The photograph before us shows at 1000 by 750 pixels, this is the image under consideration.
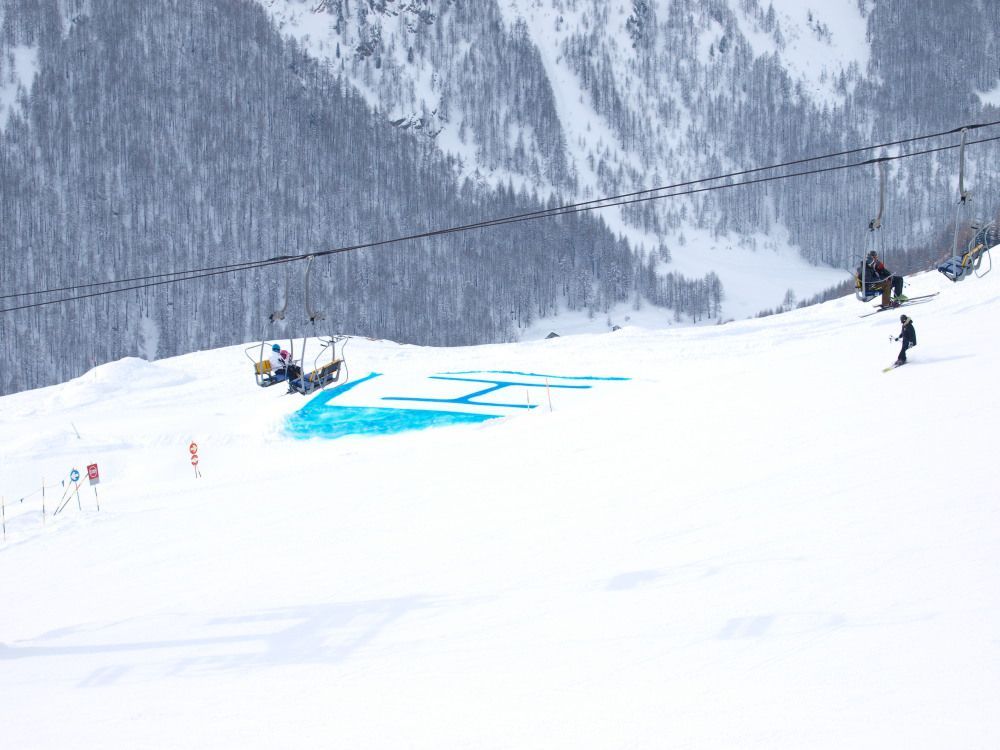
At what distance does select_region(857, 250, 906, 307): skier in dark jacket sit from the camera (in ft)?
58.4

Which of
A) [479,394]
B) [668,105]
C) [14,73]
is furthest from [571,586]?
[668,105]

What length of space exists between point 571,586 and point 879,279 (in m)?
11.4

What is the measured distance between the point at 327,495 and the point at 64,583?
4.57 m

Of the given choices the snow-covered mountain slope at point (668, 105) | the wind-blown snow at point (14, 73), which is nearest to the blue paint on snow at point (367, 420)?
the snow-covered mountain slope at point (668, 105)

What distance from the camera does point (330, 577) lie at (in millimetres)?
11305

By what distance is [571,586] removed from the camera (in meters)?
9.66

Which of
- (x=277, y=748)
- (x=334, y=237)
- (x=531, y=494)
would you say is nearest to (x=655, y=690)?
(x=277, y=748)

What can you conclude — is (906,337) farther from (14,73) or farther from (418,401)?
(14,73)

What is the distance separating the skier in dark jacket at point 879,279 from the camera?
17.8 meters

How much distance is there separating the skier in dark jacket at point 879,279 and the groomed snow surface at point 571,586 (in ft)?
5.10

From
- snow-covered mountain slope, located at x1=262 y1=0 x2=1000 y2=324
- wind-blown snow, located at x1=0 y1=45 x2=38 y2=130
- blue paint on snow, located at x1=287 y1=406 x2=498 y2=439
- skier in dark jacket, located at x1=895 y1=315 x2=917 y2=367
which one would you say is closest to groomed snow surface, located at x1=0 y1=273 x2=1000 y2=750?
skier in dark jacket, located at x1=895 y1=315 x2=917 y2=367

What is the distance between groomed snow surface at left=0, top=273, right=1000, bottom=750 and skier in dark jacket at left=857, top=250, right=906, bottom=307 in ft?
5.10

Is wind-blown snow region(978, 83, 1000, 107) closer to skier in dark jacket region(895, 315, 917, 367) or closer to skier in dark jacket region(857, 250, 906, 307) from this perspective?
skier in dark jacket region(857, 250, 906, 307)

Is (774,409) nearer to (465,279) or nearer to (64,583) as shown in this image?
(64,583)
